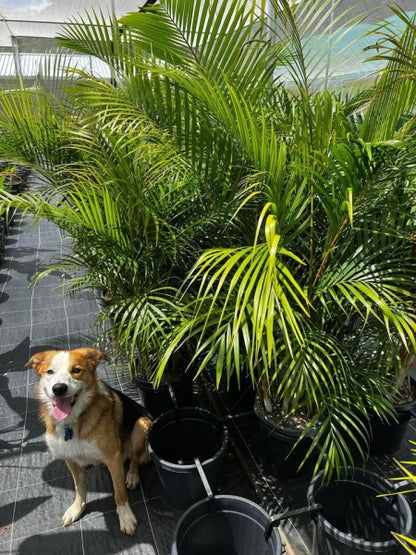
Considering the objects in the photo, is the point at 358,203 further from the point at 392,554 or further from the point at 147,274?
the point at 392,554

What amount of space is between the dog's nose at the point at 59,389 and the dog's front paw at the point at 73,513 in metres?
0.73

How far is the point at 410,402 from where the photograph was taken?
1.83 m

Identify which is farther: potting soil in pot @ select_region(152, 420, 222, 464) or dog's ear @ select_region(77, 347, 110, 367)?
potting soil in pot @ select_region(152, 420, 222, 464)

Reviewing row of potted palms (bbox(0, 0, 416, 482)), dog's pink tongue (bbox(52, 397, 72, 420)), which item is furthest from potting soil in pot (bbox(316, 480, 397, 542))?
dog's pink tongue (bbox(52, 397, 72, 420))

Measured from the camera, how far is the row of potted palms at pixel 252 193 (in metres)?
1.12

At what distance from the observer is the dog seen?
4.70 feet

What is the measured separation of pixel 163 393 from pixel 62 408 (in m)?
0.75

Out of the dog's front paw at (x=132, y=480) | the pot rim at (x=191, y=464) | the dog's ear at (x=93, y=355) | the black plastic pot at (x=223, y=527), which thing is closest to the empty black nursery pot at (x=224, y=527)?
the black plastic pot at (x=223, y=527)

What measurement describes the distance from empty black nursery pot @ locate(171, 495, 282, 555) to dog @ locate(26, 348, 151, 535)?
0.41 meters

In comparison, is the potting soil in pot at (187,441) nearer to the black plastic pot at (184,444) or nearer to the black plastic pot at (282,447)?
the black plastic pot at (184,444)

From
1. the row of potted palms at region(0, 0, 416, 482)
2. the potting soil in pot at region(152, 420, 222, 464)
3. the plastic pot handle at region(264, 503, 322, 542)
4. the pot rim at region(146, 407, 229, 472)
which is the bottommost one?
the potting soil in pot at region(152, 420, 222, 464)

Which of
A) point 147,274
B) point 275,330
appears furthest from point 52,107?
point 275,330

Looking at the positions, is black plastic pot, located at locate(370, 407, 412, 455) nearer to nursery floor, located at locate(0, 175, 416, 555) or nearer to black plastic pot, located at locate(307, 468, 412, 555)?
nursery floor, located at locate(0, 175, 416, 555)

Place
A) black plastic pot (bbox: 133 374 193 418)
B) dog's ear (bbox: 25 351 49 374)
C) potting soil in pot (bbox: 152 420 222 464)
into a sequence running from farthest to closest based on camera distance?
black plastic pot (bbox: 133 374 193 418) < potting soil in pot (bbox: 152 420 222 464) < dog's ear (bbox: 25 351 49 374)
